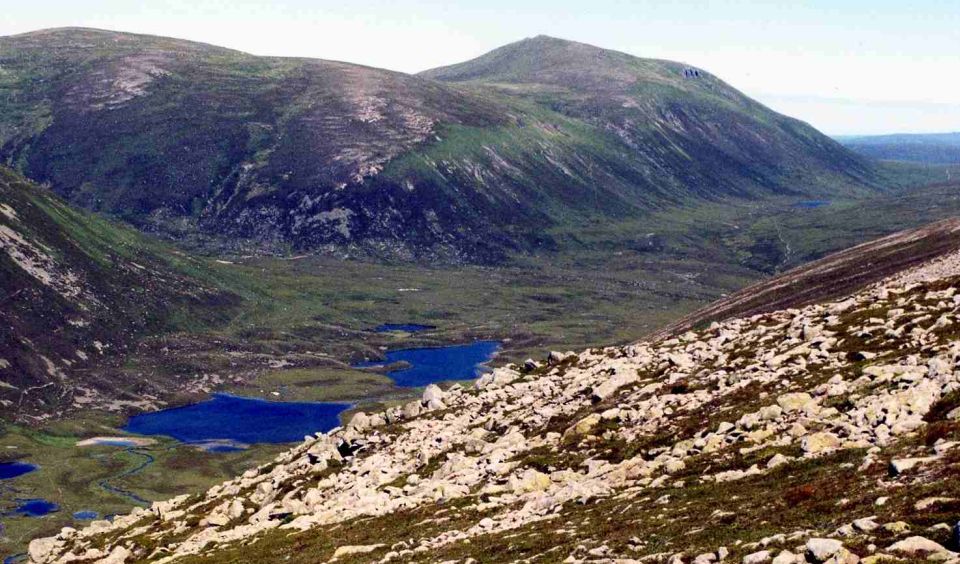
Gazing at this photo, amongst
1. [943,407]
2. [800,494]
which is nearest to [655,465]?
[800,494]

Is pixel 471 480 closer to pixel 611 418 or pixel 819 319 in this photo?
pixel 611 418

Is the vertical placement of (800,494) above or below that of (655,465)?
above

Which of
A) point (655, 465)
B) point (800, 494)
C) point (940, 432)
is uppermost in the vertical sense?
point (940, 432)

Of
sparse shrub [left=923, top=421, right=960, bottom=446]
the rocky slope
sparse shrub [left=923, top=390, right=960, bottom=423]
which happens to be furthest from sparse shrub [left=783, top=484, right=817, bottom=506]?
sparse shrub [left=923, top=390, right=960, bottom=423]

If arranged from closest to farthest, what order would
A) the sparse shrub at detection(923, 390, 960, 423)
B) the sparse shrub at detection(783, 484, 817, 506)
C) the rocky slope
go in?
the rocky slope → the sparse shrub at detection(783, 484, 817, 506) → the sparse shrub at detection(923, 390, 960, 423)

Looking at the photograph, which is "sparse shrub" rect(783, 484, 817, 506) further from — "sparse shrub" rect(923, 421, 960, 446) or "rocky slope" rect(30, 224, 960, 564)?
"sparse shrub" rect(923, 421, 960, 446)

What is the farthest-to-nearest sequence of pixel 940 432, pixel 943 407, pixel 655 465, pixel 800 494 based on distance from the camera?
pixel 655 465
pixel 943 407
pixel 940 432
pixel 800 494

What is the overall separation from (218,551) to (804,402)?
40609 mm

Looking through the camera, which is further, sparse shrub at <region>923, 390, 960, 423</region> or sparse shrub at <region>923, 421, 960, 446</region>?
sparse shrub at <region>923, 390, 960, 423</region>

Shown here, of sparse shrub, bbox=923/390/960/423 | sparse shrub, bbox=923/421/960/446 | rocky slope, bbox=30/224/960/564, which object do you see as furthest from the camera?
sparse shrub, bbox=923/390/960/423

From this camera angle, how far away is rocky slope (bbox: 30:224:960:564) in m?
36.7

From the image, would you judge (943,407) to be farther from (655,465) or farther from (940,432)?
(655,465)

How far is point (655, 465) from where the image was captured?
173ft

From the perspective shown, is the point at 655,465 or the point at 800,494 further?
the point at 655,465
